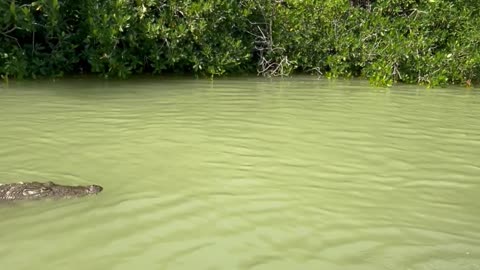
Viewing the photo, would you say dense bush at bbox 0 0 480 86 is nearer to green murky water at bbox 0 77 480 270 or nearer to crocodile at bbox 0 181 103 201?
green murky water at bbox 0 77 480 270

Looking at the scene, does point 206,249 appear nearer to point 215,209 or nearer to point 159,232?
point 159,232

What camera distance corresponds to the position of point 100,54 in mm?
9586

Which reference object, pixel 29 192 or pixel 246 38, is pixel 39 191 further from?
pixel 246 38

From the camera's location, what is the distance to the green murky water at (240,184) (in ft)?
9.98

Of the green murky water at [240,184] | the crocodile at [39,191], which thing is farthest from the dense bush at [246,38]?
the crocodile at [39,191]

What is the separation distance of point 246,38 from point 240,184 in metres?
8.04

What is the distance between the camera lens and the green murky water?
3041 mm

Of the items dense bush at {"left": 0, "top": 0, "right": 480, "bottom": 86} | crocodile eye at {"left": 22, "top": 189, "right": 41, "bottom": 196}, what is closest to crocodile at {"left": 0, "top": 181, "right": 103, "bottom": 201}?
crocodile eye at {"left": 22, "top": 189, "right": 41, "bottom": 196}

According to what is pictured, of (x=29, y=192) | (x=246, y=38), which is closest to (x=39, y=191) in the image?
(x=29, y=192)

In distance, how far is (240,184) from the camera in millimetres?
4156

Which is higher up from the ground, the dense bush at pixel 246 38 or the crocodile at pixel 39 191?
the dense bush at pixel 246 38

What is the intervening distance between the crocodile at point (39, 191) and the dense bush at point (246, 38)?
18.7 feet

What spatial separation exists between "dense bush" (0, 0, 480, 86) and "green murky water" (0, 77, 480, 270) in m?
2.08

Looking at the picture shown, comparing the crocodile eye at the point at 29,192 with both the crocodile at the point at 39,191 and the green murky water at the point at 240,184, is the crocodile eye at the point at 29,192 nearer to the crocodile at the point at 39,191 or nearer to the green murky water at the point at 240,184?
the crocodile at the point at 39,191
